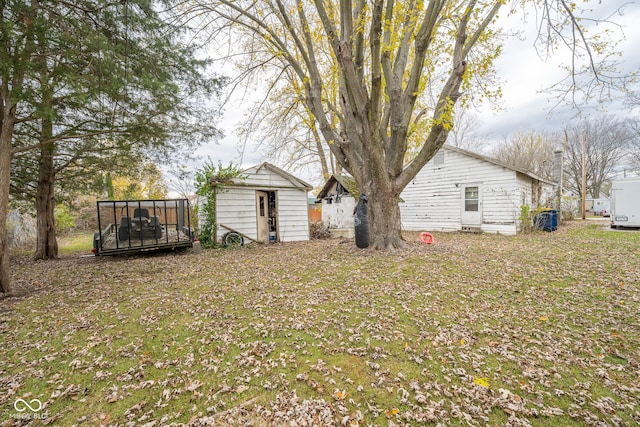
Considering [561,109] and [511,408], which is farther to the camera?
[561,109]

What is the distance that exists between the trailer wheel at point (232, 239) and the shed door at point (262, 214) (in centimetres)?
94

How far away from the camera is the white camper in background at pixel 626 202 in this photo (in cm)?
1228

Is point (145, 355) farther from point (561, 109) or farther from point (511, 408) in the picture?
point (561, 109)

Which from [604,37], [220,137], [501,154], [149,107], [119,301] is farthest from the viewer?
[501,154]

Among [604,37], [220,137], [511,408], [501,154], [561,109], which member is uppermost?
[501,154]

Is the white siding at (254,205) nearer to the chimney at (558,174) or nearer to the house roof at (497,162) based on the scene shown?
the house roof at (497,162)

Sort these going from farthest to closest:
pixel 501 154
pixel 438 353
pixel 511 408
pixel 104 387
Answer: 1. pixel 501 154
2. pixel 438 353
3. pixel 104 387
4. pixel 511 408

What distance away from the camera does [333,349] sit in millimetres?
2982

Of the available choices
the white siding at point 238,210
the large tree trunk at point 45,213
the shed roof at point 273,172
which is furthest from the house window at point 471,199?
the large tree trunk at point 45,213

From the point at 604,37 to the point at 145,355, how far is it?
9.25 m

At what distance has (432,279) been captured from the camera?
5.13 m

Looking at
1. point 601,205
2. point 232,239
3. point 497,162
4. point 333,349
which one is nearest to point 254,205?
point 232,239

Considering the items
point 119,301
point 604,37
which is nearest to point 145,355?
point 119,301

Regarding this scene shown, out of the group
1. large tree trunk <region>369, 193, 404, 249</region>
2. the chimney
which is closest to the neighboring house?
the chimney
